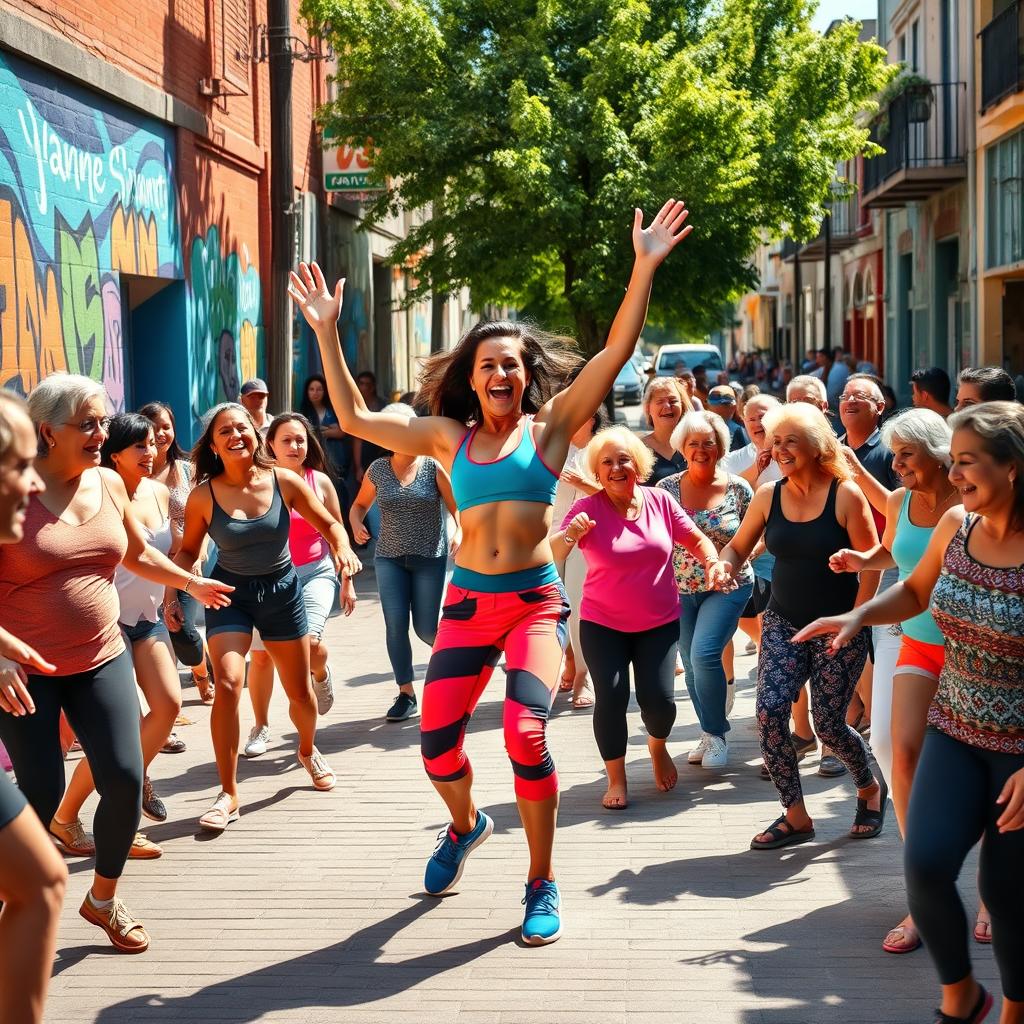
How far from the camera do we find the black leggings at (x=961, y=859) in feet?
13.7

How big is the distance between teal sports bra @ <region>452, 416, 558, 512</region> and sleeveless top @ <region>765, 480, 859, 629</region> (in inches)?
55.4

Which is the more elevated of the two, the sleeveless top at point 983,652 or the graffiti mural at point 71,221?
the graffiti mural at point 71,221

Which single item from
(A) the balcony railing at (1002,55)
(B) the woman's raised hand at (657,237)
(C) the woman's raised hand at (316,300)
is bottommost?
(C) the woman's raised hand at (316,300)

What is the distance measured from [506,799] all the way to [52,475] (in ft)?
10.3

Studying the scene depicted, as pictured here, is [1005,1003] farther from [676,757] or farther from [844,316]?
[844,316]

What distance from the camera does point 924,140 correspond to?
27.5 meters

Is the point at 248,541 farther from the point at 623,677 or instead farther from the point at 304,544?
the point at 623,677

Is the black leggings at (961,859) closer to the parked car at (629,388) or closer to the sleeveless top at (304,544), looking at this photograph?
the sleeveless top at (304,544)

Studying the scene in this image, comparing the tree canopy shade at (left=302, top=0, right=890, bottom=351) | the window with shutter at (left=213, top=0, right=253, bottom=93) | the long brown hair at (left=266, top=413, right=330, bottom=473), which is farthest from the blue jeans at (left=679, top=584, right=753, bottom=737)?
the tree canopy shade at (left=302, top=0, right=890, bottom=351)

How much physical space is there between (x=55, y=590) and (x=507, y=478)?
1.63 meters

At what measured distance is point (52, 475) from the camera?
205 inches

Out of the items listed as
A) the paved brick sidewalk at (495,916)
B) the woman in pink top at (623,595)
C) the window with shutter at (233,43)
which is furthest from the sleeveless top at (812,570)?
the window with shutter at (233,43)

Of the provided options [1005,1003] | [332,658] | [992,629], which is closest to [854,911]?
[1005,1003]

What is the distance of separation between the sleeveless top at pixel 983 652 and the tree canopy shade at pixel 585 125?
14.5 meters
